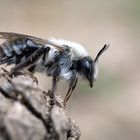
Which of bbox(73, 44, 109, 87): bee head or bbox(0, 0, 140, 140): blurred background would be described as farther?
bbox(0, 0, 140, 140): blurred background

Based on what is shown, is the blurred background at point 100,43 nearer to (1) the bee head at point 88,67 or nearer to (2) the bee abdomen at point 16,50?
(1) the bee head at point 88,67

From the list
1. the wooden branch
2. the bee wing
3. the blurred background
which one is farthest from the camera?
the blurred background

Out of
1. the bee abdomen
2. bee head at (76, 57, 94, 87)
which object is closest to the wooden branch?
the bee abdomen

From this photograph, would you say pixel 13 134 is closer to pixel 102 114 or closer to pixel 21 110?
pixel 21 110

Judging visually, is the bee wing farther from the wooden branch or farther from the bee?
the wooden branch

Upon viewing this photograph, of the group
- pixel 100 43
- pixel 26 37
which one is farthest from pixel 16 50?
pixel 100 43
